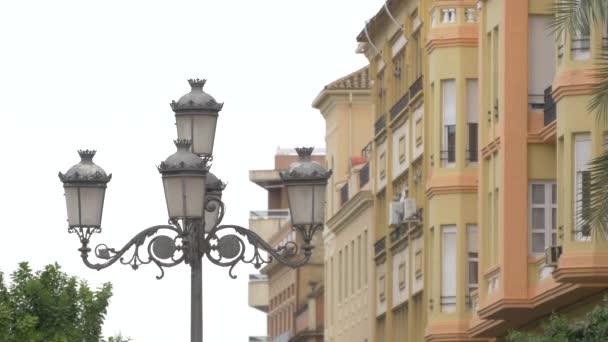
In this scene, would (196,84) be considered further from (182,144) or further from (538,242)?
(538,242)

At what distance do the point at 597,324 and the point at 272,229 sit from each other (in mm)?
81245

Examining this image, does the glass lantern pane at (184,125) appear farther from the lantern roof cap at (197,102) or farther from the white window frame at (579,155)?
the white window frame at (579,155)

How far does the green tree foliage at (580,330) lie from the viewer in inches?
1302

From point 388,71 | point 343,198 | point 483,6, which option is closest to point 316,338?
point 343,198

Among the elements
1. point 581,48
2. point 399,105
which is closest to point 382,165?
point 399,105

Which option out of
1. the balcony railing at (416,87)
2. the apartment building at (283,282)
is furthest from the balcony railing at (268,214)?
the balcony railing at (416,87)

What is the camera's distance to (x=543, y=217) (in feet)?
153

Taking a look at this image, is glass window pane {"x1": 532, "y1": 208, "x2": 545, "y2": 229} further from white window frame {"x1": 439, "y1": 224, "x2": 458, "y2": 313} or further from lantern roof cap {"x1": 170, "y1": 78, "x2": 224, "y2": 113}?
lantern roof cap {"x1": 170, "y1": 78, "x2": 224, "y2": 113}

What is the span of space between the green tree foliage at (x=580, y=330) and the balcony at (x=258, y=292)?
82.5 meters

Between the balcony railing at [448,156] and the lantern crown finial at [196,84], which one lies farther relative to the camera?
the balcony railing at [448,156]

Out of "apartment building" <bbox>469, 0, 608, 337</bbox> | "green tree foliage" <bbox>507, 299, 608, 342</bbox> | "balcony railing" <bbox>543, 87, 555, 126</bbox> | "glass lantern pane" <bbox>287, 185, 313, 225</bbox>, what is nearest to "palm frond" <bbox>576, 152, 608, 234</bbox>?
"green tree foliage" <bbox>507, 299, 608, 342</bbox>

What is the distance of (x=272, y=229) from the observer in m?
114

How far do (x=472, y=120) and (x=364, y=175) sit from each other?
19557 mm

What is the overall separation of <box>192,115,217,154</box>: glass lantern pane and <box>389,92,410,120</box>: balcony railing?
36.5 metres
